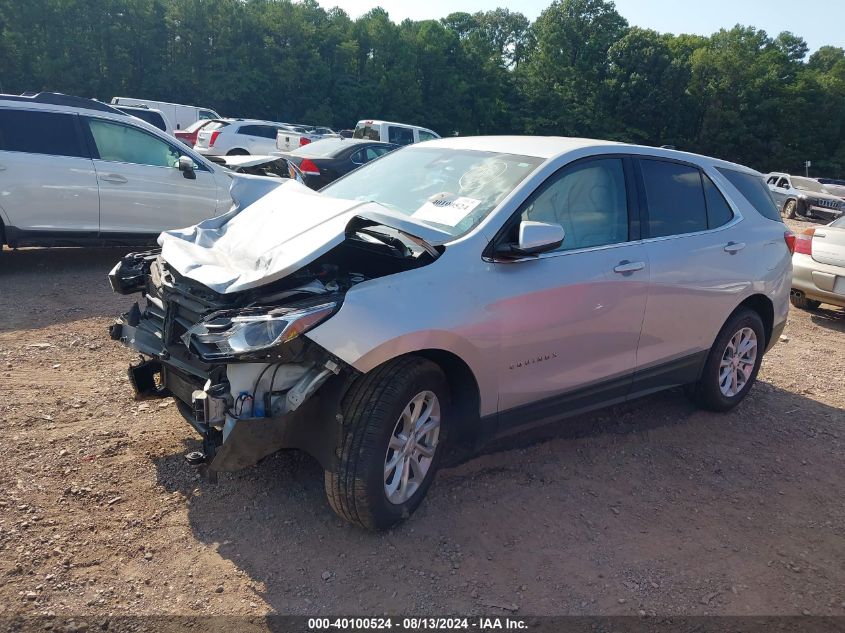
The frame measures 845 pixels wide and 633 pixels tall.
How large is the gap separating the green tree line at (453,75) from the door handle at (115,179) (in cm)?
3541

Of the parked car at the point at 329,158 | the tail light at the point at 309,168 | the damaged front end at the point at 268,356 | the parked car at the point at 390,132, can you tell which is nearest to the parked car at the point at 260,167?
the parked car at the point at 329,158

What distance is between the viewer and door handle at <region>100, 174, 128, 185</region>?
26.5 ft

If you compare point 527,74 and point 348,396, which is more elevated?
point 527,74

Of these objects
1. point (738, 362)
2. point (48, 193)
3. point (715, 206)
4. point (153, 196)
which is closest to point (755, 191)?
point (715, 206)

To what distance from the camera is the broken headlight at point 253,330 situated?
9.59 ft

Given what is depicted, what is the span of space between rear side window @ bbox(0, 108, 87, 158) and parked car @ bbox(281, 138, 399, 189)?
4.66m

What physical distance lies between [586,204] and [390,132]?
19103 millimetres

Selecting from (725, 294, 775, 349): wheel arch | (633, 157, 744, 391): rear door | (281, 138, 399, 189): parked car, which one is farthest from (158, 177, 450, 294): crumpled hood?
(281, 138, 399, 189): parked car

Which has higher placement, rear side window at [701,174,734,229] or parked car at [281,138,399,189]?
rear side window at [701,174,734,229]

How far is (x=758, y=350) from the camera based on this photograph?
5469 millimetres

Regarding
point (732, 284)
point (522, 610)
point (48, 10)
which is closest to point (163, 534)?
point (522, 610)

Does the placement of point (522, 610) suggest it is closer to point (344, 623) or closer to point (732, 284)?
point (344, 623)

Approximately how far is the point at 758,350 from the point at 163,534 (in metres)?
4.49

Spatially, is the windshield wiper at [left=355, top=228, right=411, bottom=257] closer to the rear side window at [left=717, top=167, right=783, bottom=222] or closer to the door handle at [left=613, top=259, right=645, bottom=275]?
the door handle at [left=613, top=259, right=645, bottom=275]
